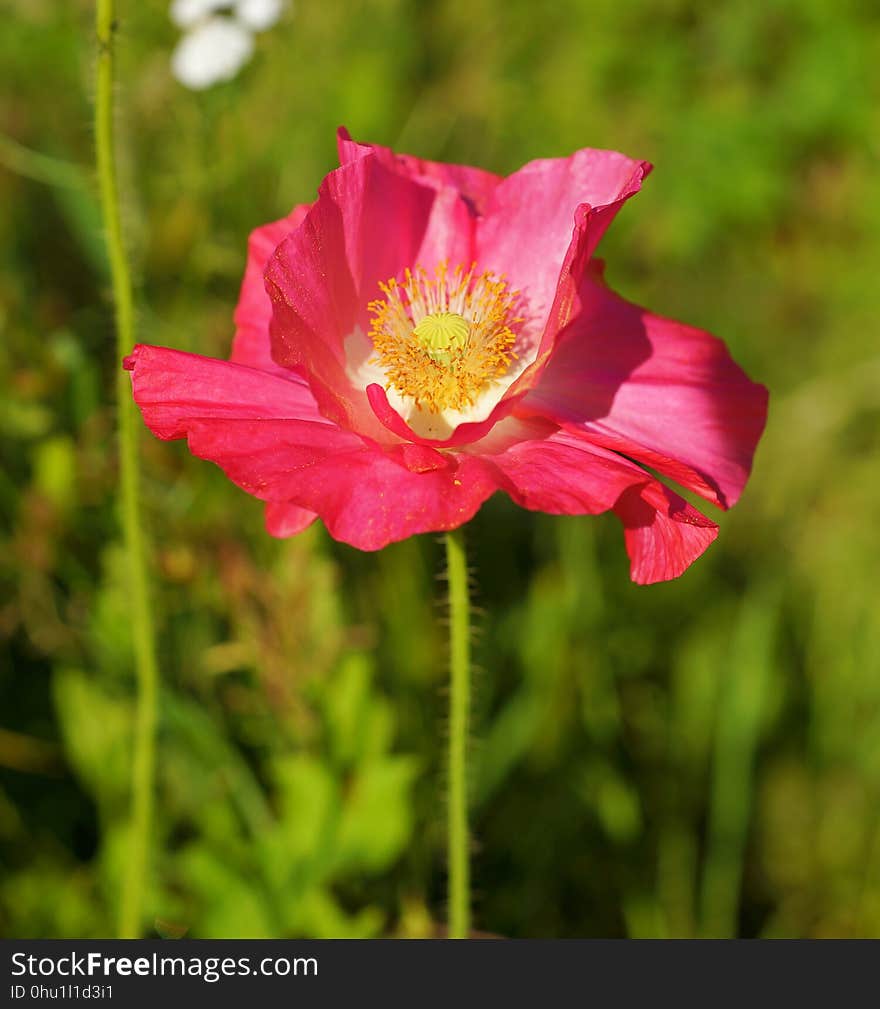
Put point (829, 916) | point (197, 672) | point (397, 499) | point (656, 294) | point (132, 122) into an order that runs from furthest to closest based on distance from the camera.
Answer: point (656, 294) → point (132, 122) → point (829, 916) → point (197, 672) → point (397, 499)

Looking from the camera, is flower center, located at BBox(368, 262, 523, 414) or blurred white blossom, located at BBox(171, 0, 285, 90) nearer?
flower center, located at BBox(368, 262, 523, 414)

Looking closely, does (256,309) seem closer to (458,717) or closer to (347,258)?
(347,258)

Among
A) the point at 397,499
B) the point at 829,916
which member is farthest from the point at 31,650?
the point at 829,916

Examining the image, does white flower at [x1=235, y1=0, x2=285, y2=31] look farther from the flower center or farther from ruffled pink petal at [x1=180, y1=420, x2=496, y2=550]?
ruffled pink petal at [x1=180, y1=420, x2=496, y2=550]

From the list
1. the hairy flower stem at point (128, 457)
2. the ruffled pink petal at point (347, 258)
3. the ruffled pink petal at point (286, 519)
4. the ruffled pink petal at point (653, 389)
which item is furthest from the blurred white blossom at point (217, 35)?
the ruffled pink petal at point (286, 519)

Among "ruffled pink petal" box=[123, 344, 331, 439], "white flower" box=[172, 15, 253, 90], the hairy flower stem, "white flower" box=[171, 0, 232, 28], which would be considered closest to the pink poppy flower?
"ruffled pink petal" box=[123, 344, 331, 439]

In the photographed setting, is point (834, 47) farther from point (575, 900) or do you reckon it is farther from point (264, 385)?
point (264, 385)

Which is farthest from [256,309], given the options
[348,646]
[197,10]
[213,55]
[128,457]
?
[197,10]
